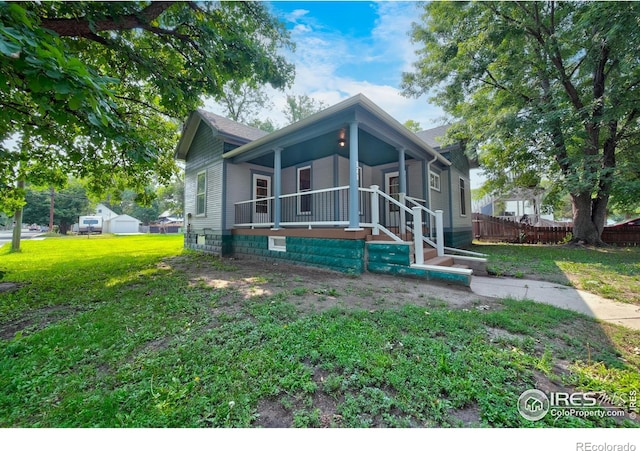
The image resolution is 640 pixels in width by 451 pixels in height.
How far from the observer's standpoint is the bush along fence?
11.7 meters

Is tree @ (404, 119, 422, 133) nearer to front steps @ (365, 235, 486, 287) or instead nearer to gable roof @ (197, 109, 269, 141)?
gable roof @ (197, 109, 269, 141)

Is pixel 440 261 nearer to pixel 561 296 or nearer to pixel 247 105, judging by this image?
pixel 561 296

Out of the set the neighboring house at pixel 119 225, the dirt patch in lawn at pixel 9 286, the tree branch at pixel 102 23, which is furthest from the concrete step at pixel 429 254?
the neighboring house at pixel 119 225

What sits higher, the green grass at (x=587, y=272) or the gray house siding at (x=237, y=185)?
the gray house siding at (x=237, y=185)

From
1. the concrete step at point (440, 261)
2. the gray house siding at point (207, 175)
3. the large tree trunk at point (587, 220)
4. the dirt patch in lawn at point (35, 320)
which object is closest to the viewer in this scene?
the dirt patch in lawn at point (35, 320)

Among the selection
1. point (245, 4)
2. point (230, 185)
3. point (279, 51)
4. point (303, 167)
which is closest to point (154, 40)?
point (245, 4)

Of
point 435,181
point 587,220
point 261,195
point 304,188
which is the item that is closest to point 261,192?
point 261,195

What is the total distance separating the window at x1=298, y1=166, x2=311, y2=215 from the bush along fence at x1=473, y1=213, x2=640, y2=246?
1206 centimetres

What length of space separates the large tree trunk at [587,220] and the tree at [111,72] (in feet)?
42.8

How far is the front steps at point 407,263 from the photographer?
15.2ft

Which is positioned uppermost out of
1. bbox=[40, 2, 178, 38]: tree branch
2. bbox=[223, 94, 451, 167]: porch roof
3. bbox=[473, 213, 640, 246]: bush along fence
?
bbox=[40, 2, 178, 38]: tree branch

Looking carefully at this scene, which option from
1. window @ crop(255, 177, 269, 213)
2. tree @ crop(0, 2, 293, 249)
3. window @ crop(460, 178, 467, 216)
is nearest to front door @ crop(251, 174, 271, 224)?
window @ crop(255, 177, 269, 213)

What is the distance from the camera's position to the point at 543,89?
10891mm

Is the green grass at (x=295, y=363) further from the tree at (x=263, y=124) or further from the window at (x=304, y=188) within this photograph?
the tree at (x=263, y=124)
